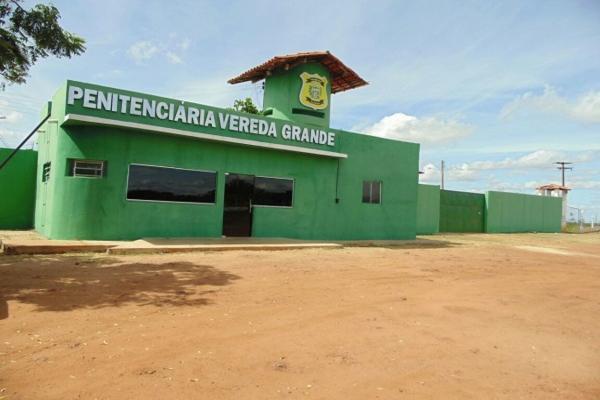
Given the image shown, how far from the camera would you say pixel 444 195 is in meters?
24.3

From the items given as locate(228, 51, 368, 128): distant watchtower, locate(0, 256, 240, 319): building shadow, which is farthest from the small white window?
locate(228, 51, 368, 128): distant watchtower

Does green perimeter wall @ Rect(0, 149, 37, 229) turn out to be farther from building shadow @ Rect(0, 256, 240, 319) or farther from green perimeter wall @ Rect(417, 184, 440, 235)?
green perimeter wall @ Rect(417, 184, 440, 235)

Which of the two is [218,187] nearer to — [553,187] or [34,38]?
[34,38]

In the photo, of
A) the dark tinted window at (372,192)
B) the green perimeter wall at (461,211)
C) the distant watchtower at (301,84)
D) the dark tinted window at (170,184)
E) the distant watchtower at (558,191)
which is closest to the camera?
the dark tinted window at (170,184)

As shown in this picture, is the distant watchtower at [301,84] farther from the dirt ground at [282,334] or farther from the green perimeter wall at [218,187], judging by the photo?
the dirt ground at [282,334]

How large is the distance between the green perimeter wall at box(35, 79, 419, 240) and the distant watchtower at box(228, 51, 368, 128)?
1.40 meters

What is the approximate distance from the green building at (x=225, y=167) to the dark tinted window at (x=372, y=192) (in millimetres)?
43

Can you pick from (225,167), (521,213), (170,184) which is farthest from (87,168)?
(521,213)

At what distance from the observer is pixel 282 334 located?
15.6 feet

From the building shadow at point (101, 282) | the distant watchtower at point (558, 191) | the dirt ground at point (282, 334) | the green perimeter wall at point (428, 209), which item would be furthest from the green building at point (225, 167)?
the distant watchtower at point (558, 191)

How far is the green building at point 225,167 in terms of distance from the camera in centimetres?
1127

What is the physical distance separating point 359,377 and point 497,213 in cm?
2635

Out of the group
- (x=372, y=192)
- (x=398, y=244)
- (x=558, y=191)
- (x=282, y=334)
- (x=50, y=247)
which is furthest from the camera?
(x=558, y=191)

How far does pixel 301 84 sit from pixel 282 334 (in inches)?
472
